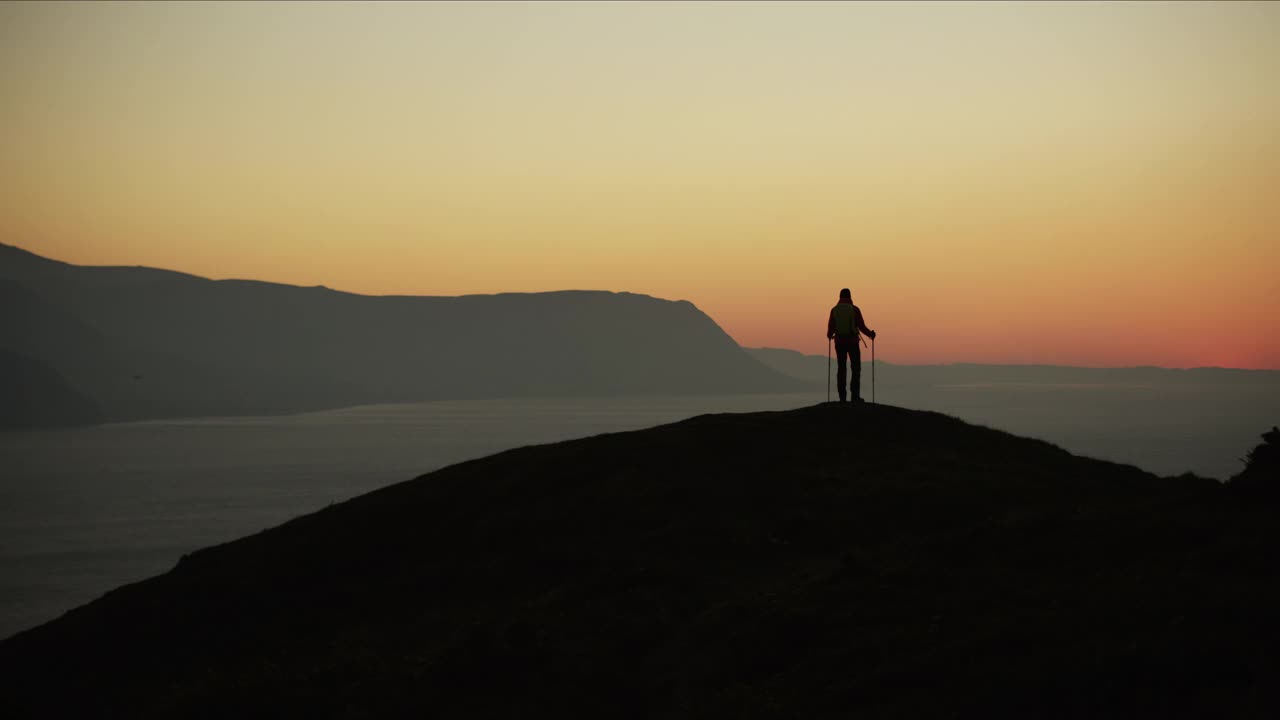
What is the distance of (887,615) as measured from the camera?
47.9 feet

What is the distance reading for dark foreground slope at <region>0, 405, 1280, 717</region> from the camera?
474 inches

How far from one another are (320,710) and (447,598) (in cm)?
487

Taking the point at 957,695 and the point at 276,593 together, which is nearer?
the point at 957,695

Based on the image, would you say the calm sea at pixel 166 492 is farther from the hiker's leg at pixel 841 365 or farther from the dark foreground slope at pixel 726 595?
the hiker's leg at pixel 841 365

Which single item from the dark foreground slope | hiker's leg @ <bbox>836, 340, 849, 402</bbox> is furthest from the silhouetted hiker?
the dark foreground slope

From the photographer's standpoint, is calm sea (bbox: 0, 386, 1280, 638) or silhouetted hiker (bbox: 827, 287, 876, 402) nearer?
silhouetted hiker (bbox: 827, 287, 876, 402)

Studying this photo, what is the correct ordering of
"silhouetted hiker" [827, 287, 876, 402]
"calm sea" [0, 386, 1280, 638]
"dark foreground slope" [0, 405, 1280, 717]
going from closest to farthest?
"dark foreground slope" [0, 405, 1280, 717], "silhouetted hiker" [827, 287, 876, 402], "calm sea" [0, 386, 1280, 638]

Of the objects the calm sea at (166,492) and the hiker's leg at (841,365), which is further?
the calm sea at (166,492)

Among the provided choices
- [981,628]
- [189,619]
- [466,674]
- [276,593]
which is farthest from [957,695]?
[189,619]

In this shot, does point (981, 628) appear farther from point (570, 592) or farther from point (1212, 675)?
point (570, 592)

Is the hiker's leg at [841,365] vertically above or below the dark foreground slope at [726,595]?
above

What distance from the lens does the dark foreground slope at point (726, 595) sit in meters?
12.0

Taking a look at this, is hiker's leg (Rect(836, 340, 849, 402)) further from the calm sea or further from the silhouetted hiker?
the calm sea

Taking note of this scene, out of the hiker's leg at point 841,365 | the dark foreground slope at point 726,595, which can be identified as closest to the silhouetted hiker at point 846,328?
the hiker's leg at point 841,365
